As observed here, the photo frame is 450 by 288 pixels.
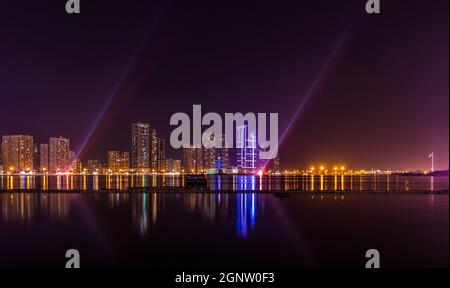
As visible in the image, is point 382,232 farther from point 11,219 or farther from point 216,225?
point 11,219

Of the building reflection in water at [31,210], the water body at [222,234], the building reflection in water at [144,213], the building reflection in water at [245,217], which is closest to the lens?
the water body at [222,234]

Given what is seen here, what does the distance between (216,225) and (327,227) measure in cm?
859

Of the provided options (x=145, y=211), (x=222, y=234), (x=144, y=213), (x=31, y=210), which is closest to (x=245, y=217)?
(x=222, y=234)

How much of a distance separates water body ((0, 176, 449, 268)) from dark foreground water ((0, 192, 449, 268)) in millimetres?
56

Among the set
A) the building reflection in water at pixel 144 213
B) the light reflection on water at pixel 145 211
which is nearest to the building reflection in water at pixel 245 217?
the light reflection on water at pixel 145 211

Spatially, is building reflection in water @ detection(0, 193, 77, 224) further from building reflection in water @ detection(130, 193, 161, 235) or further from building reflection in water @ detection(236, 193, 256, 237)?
building reflection in water @ detection(236, 193, 256, 237)

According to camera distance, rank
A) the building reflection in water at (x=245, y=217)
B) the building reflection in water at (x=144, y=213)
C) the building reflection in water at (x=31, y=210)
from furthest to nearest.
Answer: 1. the building reflection in water at (x=31, y=210)
2. the building reflection in water at (x=144, y=213)
3. the building reflection in water at (x=245, y=217)

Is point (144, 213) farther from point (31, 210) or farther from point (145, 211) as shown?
point (31, 210)

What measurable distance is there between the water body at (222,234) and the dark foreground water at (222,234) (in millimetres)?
56

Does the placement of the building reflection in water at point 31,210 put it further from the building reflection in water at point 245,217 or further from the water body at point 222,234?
the building reflection in water at point 245,217

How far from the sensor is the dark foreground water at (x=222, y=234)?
2256cm

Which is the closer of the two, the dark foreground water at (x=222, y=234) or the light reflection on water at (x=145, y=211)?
the dark foreground water at (x=222, y=234)
